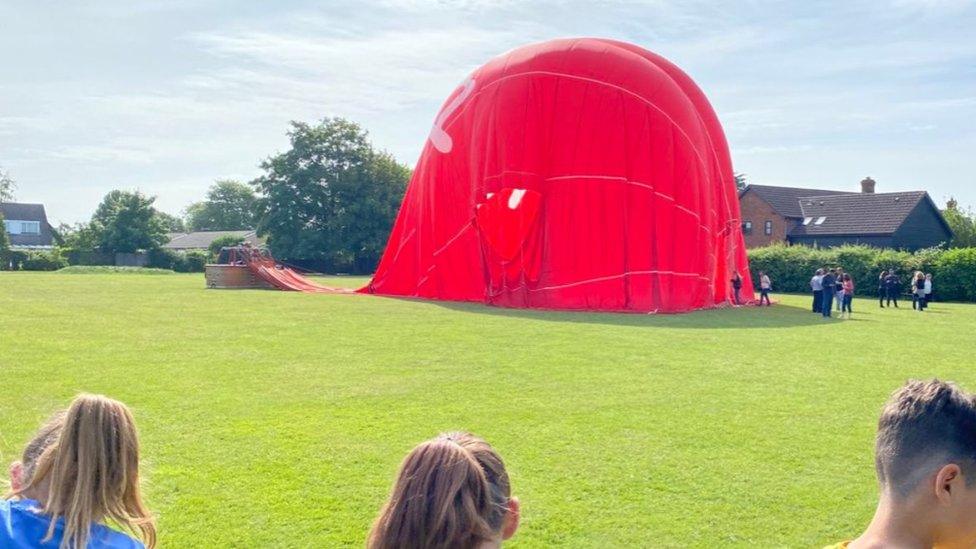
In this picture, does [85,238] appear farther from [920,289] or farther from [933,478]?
[933,478]

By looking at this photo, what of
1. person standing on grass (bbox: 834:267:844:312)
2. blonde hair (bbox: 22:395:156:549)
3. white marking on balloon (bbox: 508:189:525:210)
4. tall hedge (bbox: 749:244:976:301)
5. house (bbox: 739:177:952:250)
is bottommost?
blonde hair (bbox: 22:395:156:549)

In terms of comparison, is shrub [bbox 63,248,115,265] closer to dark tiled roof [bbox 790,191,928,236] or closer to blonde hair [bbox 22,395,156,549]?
dark tiled roof [bbox 790,191,928,236]

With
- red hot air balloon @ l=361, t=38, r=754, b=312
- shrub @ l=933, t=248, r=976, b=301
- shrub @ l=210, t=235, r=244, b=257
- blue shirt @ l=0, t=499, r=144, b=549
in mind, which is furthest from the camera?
shrub @ l=210, t=235, r=244, b=257

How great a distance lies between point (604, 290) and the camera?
26.9m

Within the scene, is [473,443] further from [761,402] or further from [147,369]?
[147,369]

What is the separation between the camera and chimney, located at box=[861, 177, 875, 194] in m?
69.1

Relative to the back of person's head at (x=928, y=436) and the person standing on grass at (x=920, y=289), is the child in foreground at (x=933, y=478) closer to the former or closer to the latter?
the back of person's head at (x=928, y=436)

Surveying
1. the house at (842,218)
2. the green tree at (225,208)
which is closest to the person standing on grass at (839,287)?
the house at (842,218)

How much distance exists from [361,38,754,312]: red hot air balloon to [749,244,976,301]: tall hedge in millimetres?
14521

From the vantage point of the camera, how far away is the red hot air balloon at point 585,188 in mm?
27062

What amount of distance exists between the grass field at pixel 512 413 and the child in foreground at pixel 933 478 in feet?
10.7

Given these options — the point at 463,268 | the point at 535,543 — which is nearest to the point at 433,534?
the point at 535,543

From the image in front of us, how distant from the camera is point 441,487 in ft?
7.55

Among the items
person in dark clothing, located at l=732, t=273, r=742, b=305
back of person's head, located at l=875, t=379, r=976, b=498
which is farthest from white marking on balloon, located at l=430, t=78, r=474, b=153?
back of person's head, located at l=875, t=379, r=976, b=498
